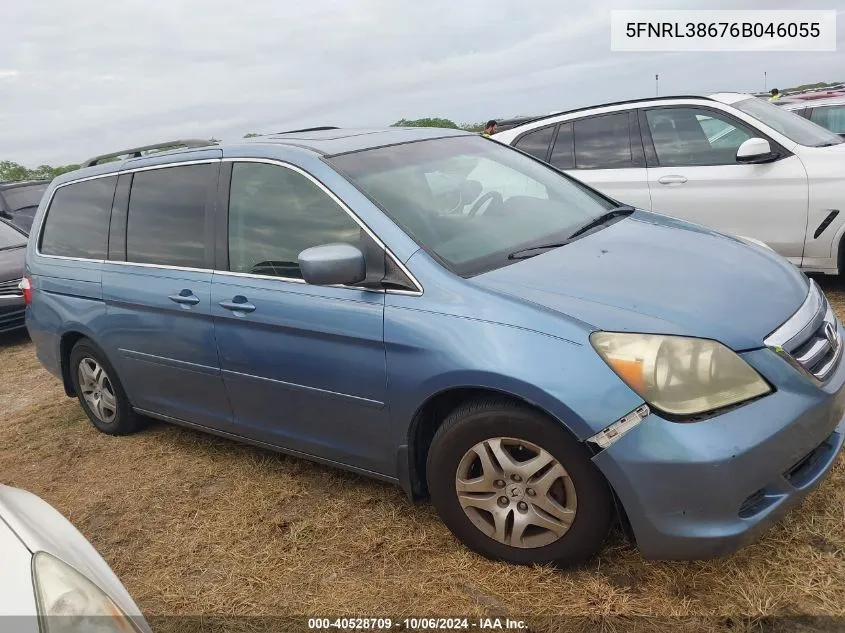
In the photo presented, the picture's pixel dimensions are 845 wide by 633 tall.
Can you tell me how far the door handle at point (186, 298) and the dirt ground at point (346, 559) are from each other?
38.7 inches

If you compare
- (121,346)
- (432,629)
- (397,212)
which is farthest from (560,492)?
(121,346)

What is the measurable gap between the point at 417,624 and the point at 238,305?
5.26 ft

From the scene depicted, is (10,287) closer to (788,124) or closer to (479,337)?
(479,337)

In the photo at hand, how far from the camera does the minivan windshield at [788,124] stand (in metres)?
5.66

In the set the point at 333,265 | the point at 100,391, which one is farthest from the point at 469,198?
the point at 100,391

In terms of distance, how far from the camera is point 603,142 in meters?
6.31

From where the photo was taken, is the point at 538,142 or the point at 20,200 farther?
the point at 20,200

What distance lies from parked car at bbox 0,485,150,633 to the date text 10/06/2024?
0.93 m

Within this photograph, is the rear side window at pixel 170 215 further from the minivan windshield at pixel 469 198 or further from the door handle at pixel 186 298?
the minivan windshield at pixel 469 198

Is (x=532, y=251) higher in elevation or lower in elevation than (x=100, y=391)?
higher

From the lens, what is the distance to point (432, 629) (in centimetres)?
258

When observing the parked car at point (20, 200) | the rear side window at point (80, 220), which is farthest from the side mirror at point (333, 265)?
the parked car at point (20, 200)

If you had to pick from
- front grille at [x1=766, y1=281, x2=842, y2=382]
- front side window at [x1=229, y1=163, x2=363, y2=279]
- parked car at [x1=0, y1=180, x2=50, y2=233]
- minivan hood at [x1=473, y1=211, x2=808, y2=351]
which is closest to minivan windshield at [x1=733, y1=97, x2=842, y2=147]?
Answer: minivan hood at [x1=473, y1=211, x2=808, y2=351]

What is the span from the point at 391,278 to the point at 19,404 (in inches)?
172
